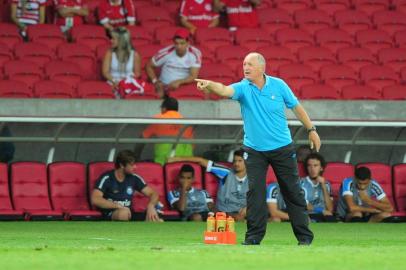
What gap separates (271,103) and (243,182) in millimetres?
7018

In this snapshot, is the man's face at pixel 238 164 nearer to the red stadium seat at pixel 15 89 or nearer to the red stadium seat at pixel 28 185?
the red stadium seat at pixel 28 185

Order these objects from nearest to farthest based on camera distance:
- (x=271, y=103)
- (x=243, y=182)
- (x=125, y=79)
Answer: (x=271, y=103) < (x=243, y=182) < (x=125, y=79)

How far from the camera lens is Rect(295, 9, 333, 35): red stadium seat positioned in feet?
76.5

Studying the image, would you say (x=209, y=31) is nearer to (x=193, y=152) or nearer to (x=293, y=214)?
(x=193, y=152)

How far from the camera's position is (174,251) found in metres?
10.8

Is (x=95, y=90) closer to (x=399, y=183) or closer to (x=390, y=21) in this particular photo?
(x=399, y=183)

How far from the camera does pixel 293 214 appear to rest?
12164 millimetres

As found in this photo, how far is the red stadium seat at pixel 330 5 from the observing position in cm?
2405

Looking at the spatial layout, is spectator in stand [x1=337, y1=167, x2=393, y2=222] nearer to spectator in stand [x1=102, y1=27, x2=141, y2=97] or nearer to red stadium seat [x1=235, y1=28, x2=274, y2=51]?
red stadium seat [x1=235, y1=28, x2=274, y2=51]

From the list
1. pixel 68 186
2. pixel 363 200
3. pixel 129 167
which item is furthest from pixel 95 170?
pixel 363 200

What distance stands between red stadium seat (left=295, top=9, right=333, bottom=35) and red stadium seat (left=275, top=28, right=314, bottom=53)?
1.37 feet

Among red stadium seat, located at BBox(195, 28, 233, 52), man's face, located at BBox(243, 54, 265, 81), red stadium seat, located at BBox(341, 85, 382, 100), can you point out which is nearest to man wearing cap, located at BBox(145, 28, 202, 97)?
red stadium seat, located at BBox(195, 28, 233, 52)

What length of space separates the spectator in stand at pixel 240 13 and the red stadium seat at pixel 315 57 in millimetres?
1356

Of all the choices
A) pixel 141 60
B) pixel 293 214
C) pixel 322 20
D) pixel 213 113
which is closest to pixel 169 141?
pixel 213 113
